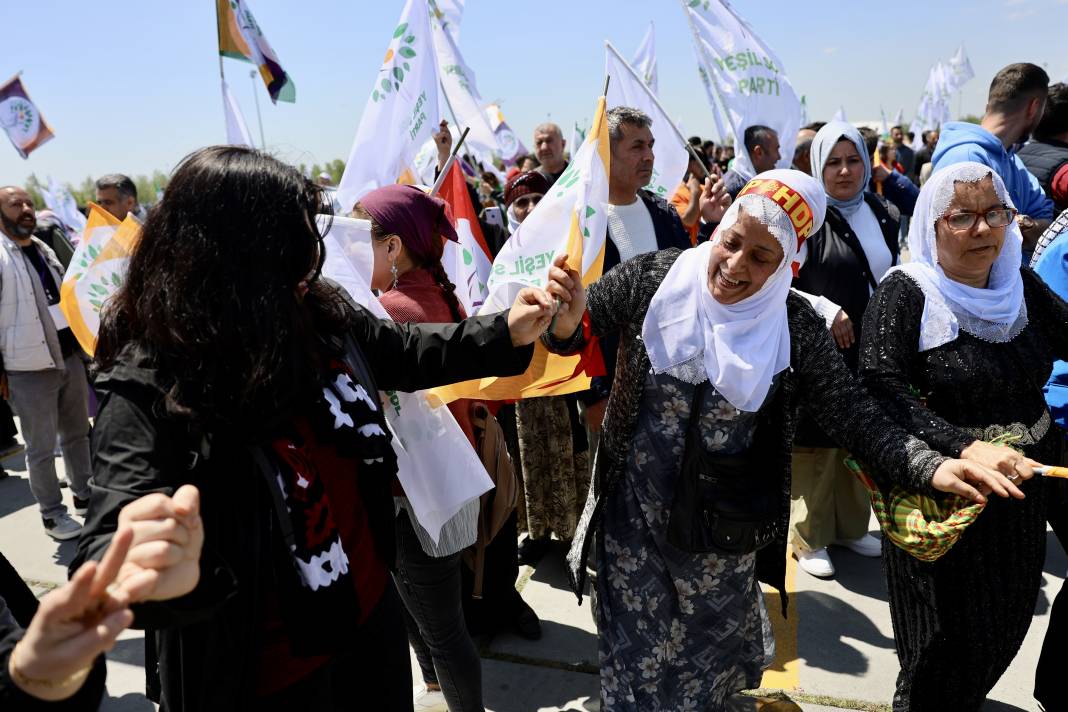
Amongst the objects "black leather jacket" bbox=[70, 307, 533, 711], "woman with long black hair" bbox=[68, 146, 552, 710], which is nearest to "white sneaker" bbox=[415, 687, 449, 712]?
"woman with long black hair" bbox=[68, 146, 552, 710]

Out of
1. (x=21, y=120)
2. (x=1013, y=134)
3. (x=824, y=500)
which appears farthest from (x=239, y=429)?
(x=21, y=120)

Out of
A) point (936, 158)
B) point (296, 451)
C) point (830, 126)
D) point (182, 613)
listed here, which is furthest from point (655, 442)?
point (936, 158)

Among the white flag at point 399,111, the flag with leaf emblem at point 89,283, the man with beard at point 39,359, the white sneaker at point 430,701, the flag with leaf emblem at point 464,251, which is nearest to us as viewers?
the white sneaker at point 430,701

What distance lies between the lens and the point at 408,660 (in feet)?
5.65

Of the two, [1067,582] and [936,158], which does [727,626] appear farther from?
[936,158]

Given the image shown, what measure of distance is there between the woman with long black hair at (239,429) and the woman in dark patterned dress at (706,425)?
70 centimetres

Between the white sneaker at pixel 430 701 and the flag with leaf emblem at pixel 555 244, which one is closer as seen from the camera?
the flag with leaf emblem at pixel 555 244

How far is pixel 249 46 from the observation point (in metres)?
5.07

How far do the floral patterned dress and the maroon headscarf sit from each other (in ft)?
2.70

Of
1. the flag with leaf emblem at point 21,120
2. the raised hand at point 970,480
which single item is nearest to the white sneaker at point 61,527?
the raised hand at point 970,480

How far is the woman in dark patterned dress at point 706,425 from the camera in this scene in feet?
6.70

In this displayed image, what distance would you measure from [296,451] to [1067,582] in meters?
2.41

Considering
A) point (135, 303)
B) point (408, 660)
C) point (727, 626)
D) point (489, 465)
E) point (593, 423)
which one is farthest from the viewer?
point (593, 423)

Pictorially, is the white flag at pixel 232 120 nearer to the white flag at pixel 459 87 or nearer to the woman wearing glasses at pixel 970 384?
the white flag at pixel 459 87
